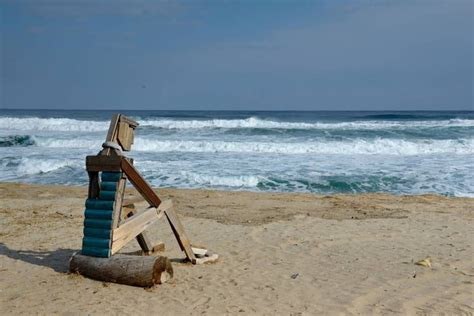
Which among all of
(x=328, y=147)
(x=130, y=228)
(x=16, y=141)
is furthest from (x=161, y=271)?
(x=16, y=141)

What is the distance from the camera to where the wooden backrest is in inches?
203

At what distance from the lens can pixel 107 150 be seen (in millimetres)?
5102

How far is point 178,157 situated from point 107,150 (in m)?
15.3

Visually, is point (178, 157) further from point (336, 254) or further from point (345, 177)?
point (336, 254)

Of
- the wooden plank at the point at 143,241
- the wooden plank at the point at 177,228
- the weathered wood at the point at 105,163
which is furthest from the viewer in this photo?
the wooden plank at the point at 143,241

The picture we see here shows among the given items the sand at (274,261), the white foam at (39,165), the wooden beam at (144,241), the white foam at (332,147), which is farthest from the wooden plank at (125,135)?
the white foam at (332,147)

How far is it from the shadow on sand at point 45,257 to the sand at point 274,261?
1 cm

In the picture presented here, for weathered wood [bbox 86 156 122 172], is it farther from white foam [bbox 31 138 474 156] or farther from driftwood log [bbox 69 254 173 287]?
white foam [bbox 31 138 474 156]

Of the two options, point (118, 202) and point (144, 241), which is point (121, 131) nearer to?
point (118, 202)

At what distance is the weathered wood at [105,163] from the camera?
16.3 ft

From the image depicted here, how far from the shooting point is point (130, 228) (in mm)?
5230

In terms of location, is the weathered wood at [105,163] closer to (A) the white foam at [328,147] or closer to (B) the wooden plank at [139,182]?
(B) the wooden plank at [139,182]

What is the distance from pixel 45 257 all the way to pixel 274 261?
9.91 feet

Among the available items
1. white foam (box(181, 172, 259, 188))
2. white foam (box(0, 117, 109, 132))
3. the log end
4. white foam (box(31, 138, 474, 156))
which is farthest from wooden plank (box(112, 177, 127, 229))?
white foam (box(0, 117, 109, 132))
